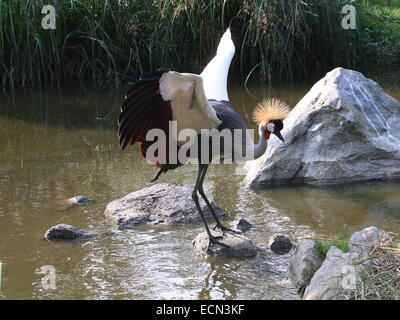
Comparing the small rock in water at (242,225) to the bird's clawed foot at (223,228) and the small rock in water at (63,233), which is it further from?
the small rock in water at (63,233)

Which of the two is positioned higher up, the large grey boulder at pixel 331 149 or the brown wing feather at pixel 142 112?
the brown wing feather at pixel 142 112

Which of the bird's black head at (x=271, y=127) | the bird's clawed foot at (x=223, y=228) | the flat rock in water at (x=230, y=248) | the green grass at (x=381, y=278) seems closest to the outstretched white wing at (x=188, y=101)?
the bird's black head at (x=271, y=127)

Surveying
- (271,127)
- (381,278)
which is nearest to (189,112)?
(271,127)

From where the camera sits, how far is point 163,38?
9.97 metres

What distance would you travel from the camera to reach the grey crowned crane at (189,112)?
180 inches

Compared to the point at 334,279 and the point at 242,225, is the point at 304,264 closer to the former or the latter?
the point at 334,279

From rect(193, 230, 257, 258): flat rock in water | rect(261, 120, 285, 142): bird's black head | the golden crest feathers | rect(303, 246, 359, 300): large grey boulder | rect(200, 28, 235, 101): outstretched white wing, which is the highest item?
rect(200, 28, 235, 101): outstretched white wing

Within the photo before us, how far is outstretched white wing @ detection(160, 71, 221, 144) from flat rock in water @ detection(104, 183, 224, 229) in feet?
2.51

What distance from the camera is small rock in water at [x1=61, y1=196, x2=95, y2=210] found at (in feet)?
19.6

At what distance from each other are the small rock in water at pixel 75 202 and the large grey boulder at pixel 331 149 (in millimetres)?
1406

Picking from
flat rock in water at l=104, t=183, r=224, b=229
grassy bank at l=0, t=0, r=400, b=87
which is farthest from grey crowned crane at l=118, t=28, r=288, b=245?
grassy bank at l=0, t=0, r=400, b=87

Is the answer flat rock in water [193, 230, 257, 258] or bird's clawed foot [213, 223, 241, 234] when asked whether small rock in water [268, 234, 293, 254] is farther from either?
bird's clawed foot [213, 223, 241, 234]
